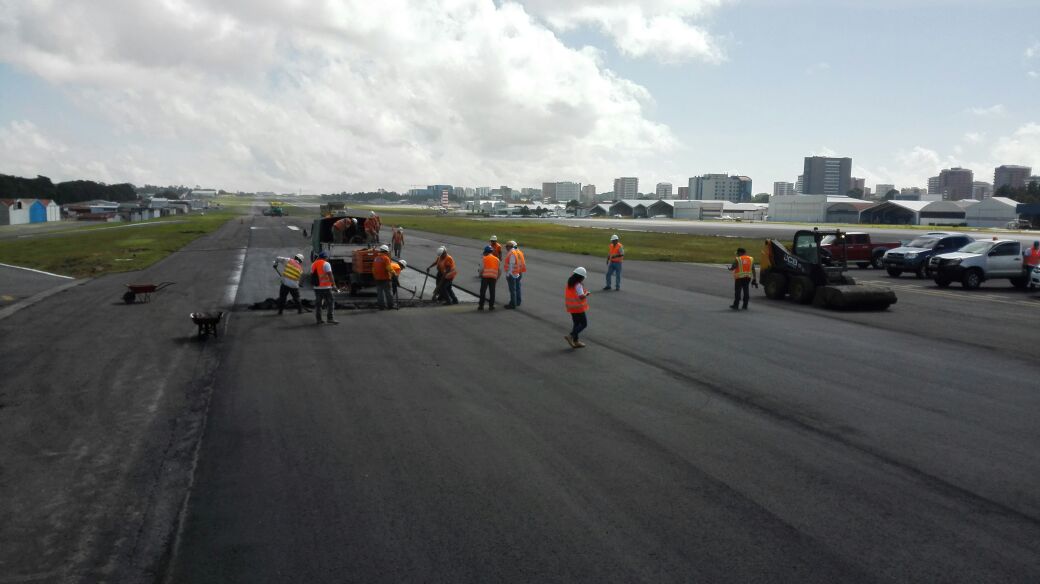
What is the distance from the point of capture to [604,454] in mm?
8828

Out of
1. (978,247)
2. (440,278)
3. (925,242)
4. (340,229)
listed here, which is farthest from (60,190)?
(978,247)

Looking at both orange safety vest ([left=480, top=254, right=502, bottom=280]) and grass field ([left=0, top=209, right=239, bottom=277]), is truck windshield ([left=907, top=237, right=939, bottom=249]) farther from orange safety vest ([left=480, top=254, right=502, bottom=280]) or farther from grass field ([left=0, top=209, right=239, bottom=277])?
grass field ([left=0, top=209, right=239, bottom=277])

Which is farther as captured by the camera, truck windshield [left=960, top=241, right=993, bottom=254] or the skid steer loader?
→ truck windshield [left=960, top=241, right=993, bottom=254]

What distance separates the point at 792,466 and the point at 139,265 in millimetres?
36388

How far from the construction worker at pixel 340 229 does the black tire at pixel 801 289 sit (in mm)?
15248

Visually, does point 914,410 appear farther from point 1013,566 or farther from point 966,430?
point 1013,566

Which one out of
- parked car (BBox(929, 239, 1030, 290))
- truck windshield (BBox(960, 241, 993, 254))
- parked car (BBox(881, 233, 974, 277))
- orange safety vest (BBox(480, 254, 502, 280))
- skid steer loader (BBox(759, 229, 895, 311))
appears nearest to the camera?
orange safety vest (BBox(480, 254, 502, 280))

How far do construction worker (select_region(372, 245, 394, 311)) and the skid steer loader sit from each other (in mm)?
12622

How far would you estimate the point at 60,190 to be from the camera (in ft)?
530

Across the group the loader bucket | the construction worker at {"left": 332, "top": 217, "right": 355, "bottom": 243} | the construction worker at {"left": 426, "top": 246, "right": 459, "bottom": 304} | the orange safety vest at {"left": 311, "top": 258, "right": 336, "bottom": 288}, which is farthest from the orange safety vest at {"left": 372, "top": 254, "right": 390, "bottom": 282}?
the loader bucket

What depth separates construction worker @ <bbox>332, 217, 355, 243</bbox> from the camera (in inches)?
1008

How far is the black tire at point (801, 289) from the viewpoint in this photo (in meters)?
23.3

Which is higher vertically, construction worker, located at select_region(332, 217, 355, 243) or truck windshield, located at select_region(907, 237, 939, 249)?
construction worker, located at select_region(332, 217, 355, 243)

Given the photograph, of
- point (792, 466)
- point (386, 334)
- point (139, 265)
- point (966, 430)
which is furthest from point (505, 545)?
point (139, 265)
